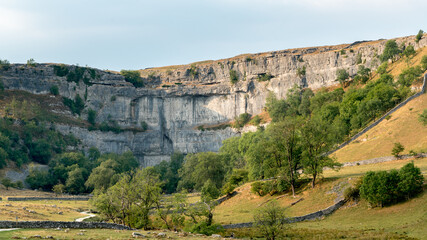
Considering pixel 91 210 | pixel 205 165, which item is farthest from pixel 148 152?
pixel 91 210

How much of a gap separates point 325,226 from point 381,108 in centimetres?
4321

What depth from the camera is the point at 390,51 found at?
99500 mm

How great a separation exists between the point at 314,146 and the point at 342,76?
200ft

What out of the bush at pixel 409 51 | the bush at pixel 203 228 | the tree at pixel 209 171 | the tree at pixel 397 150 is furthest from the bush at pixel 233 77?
the bush at pixel 203 228

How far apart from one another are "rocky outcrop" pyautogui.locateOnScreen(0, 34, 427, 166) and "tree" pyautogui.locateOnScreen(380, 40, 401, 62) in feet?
49.7

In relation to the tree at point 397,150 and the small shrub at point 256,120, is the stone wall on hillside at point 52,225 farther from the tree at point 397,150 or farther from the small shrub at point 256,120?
the small shrub at point 256,120

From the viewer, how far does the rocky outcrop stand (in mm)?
118625

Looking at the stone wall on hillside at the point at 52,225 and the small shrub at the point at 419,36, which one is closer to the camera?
the stone wall on hillside at the point at 52,225

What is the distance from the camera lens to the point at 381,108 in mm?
73312

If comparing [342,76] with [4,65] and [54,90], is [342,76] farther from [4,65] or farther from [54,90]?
[4,65]

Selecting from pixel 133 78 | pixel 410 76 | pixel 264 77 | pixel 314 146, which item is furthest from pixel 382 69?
pixel 133 78

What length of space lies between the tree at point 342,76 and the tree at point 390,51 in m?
8.96

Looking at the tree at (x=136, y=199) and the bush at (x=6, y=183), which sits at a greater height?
the tree at (x=136, y=199)

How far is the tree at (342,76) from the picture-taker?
105412 millimetres
